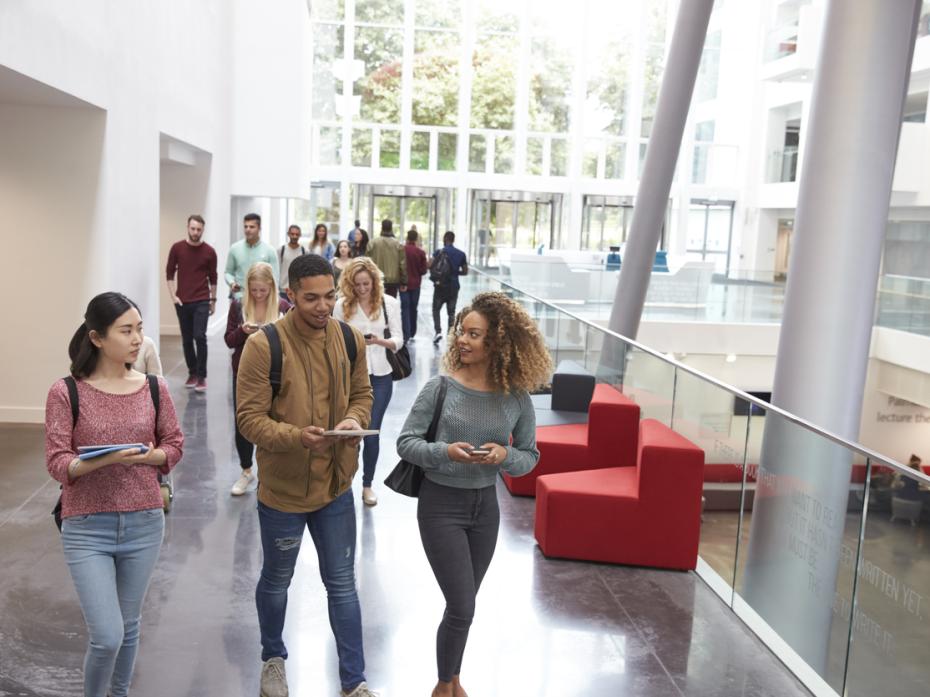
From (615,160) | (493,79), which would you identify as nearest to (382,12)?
(493,79)

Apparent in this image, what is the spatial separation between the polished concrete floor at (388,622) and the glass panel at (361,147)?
25.3 metres

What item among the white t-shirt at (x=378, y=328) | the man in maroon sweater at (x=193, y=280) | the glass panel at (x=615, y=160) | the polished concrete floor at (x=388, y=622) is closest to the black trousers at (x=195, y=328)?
the man in maroon sweater at (x=193, y=280)

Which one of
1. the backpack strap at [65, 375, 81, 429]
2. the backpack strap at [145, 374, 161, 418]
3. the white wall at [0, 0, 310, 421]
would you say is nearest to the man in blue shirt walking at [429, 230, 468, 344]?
the white wall at [0, 0, 310, 421]

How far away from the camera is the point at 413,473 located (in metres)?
4.04

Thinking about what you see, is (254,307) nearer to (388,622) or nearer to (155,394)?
(388,622)

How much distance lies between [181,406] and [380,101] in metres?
23.2

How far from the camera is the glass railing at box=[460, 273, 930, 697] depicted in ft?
13.7

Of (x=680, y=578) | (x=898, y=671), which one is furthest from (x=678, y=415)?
(x=898, y=671)

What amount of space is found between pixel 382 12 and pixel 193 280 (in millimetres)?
23241

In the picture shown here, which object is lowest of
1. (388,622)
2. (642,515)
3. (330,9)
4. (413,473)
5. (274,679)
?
(388,622)

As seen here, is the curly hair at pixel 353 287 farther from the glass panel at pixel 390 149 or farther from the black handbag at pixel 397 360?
the glass panel at pixel 390 149

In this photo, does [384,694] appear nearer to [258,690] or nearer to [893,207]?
[258,690]

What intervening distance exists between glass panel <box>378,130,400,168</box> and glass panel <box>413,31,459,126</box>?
1.05 m

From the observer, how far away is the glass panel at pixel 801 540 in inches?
183
